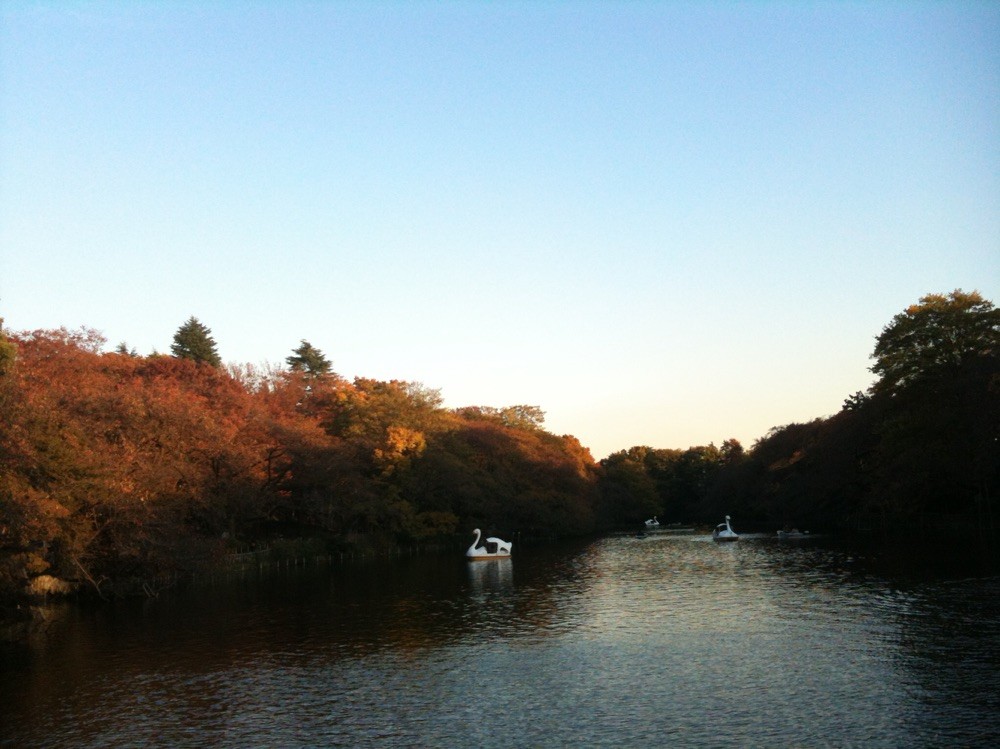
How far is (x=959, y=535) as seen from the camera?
51.3 meters

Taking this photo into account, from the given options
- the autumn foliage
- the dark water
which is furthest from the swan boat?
the dark water

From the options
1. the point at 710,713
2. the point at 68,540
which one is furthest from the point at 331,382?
the point at 710,713

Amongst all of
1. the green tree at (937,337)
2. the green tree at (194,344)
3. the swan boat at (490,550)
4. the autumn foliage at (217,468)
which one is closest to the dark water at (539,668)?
the autumn foliage at (217,468)

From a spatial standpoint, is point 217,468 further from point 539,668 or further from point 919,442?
point 919,442

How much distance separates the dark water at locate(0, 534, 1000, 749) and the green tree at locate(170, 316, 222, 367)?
197 ft

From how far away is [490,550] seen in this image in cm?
5684

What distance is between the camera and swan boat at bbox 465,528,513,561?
5403 centimetres

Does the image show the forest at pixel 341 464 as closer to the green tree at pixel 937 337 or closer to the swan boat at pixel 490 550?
the green tree at pixel 937 337

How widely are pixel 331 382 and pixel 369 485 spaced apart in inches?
1460

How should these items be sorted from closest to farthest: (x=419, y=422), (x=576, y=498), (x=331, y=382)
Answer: (x=419, y=422), (x=576, y=498), (x=331, y=382)

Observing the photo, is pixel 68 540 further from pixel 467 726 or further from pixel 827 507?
pixel 827 507

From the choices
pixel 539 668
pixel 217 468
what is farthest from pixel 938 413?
pixel 217 468

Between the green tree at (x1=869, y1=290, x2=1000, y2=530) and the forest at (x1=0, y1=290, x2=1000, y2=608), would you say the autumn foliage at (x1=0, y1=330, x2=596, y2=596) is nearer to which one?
the forest at (x1=0, y1=290, x2=1000, y2=608)

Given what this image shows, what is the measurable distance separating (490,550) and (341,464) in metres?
12.4
